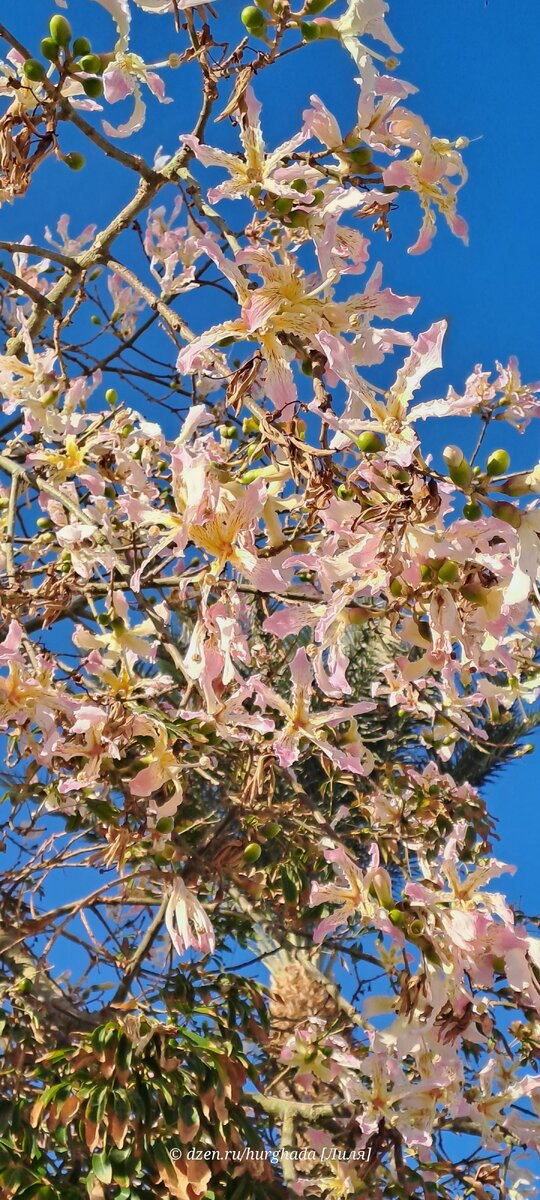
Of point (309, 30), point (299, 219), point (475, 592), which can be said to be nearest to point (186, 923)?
point (475, 592)

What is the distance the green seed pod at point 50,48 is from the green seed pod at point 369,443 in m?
0.79

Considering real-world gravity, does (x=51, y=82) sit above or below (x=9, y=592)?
above

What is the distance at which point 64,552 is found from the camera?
63.6 inches

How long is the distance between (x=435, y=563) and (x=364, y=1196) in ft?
5.33

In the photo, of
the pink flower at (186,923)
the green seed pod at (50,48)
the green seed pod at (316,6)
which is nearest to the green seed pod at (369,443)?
the green seed pod at (316,6)

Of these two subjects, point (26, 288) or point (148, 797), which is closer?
point (148, 797)

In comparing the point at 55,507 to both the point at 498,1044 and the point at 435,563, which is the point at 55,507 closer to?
the point at 435,563

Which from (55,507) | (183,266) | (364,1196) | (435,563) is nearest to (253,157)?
(435,563)

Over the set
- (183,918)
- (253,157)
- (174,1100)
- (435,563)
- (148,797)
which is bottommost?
(174,1100)

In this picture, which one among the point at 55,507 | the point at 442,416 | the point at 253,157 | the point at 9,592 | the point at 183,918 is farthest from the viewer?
the point at 55,507

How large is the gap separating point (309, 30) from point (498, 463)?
62 cm

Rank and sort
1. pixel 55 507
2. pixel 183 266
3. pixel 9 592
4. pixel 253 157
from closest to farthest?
pixel 253 157 < pixel 9 592 < pixel 55 507 < pixel 183 266

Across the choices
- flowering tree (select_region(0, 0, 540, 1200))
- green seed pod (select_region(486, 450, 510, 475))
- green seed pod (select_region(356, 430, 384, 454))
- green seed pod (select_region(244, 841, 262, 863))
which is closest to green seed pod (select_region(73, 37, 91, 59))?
flowering tree (select_region(0, 0, 540, 1200))

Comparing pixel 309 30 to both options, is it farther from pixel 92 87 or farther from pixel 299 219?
pixel 92 87
